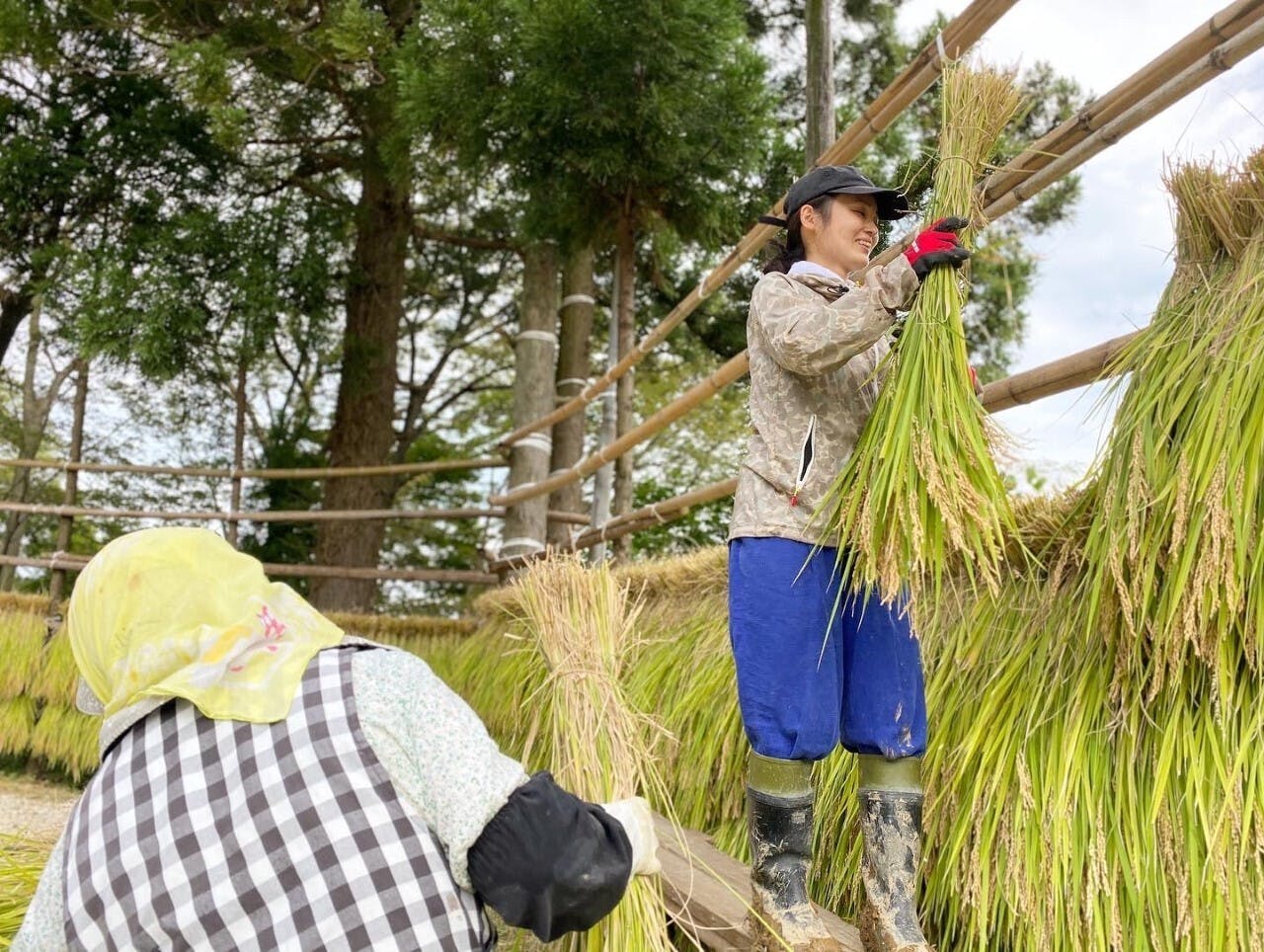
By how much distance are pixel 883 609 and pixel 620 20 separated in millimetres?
2988

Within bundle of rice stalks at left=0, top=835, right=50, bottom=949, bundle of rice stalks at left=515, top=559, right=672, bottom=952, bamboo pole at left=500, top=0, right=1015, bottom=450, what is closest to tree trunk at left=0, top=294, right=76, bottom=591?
bundle of rice stalks at left=0, top=835, right=50, bottom=949

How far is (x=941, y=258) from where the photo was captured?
1557mm

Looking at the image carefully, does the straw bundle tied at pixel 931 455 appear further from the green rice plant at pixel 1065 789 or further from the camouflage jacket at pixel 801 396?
the green rice plant at pixel 1065 789

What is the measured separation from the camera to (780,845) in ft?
5.59

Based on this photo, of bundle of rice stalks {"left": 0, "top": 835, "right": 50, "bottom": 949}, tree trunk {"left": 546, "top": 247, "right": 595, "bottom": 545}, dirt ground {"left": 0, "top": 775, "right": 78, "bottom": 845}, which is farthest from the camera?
tree trunk {"left": 546, "top": 247, "right": 595, "bottom": 545}

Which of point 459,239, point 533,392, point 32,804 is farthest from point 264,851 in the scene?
point 459,239

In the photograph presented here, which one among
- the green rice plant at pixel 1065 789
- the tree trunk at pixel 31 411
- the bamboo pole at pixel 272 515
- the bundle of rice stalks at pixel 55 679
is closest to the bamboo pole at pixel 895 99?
the green rice plant at pixel 1065 789

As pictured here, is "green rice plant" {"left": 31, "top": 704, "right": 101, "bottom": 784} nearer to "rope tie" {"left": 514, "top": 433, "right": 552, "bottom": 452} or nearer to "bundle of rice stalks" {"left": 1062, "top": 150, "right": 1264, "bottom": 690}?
"rope tie" {"left": 514, "top": 433, "right": 552, "bottom": 452}

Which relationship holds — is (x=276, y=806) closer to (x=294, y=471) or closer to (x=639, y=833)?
(x=639, y=833)

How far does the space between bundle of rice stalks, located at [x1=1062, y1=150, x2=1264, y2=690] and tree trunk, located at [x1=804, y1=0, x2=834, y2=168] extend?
1.47 m

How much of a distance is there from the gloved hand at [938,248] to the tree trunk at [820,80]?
5.08 feet

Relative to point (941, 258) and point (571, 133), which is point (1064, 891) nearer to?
point (941, 258)

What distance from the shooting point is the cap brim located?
185 centimetres

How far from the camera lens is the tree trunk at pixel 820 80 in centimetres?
308
